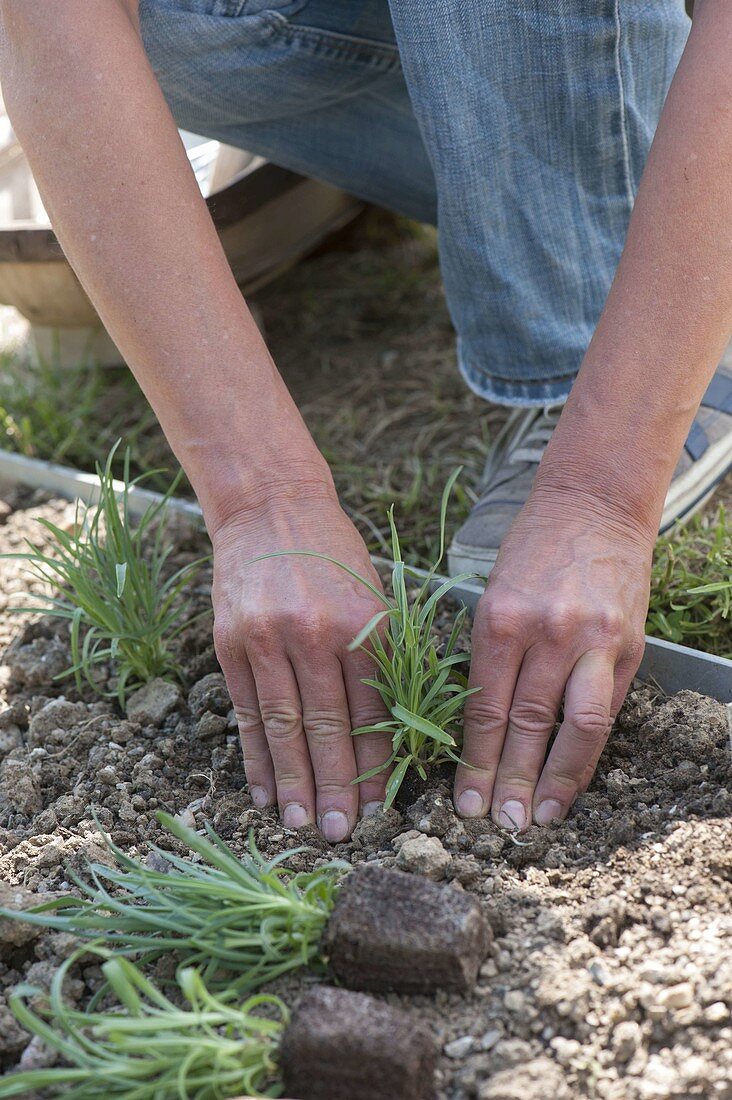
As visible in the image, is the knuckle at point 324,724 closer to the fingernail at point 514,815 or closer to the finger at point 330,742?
the finger at point 330,742

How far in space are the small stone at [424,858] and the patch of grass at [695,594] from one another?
0.54 m

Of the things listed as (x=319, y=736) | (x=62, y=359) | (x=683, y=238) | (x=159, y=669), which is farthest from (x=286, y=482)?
(x=62, y=359)

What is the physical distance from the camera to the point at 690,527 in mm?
1756

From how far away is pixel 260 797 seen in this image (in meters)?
1.23

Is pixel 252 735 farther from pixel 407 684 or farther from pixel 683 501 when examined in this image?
pixel 683 501

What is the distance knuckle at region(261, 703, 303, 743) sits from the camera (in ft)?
3.83

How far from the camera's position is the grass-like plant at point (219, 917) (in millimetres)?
949

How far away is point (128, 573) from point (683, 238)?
872 millimetres

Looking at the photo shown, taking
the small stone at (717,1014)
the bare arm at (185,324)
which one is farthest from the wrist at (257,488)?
the small stone at (717,1014)

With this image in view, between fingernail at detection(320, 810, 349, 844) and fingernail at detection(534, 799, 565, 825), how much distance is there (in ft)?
0.73

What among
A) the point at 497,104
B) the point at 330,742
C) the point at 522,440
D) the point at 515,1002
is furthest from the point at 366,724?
the point at 497,104

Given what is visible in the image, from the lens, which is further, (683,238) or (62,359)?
(62,359)

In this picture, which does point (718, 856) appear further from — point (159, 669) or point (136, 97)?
point (136, 97)

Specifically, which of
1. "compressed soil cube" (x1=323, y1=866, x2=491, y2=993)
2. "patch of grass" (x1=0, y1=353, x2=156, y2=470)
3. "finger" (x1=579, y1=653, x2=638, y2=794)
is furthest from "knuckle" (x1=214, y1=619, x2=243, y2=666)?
"patch of grass" (x1=0, y1=353, x2=156, y2=470)
